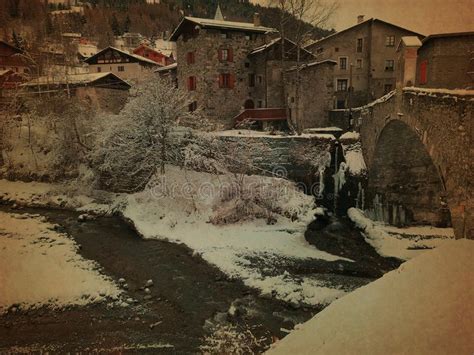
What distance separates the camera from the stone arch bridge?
29.9 ft

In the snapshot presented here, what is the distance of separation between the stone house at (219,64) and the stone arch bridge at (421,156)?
10.0m

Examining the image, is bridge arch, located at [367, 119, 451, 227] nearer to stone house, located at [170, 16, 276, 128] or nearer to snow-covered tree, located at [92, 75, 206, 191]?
snow-covered tree, located at [92, 75, 206, 191]

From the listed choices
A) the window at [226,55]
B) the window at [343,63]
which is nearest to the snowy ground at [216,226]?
the window at [226,55]

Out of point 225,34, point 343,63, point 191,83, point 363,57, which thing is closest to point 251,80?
point 225,34

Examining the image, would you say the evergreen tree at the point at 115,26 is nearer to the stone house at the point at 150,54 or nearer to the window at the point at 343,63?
the stone house at the point at 150,54

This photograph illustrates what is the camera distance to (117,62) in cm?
3938

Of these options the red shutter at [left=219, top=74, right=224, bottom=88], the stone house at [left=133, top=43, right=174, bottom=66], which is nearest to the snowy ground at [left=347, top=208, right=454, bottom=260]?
the red shutter at [left=219, top=74, right=224, bottom=88]

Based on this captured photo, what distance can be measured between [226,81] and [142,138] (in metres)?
10.1

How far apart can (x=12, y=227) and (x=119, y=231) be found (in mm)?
5358

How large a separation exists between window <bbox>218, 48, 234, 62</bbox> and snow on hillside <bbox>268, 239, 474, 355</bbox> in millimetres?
23184

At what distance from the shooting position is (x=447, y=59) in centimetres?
2033

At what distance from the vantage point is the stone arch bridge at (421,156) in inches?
359

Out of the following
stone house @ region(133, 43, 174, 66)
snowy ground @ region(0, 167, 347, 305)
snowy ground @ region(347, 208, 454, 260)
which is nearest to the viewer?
snowy ground @ region(0, 167, 347, 305)

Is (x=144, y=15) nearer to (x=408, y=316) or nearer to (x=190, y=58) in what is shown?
(x=190, y=58)
